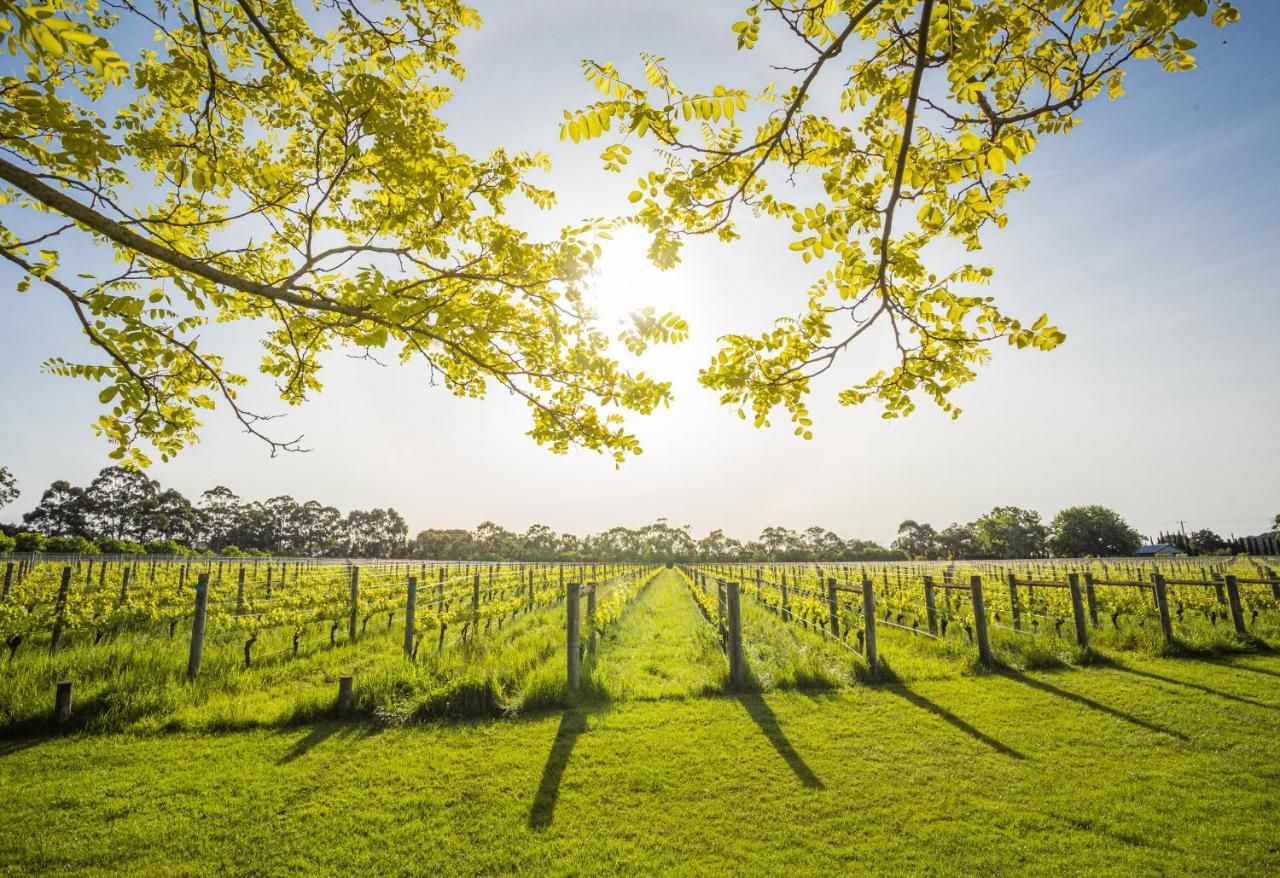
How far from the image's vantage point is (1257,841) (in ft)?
11.4

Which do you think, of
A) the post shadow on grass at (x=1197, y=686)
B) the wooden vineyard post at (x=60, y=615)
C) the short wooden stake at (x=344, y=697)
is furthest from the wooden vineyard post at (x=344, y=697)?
the post shadow on grass at (x=1197, y=686)

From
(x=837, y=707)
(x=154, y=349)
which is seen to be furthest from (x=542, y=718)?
(x=154, y=349)

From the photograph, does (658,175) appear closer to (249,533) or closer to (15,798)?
(15,798)

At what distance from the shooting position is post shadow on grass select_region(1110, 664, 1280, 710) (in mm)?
6000

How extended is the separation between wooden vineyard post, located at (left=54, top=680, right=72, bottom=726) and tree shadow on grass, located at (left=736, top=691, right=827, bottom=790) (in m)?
7.71

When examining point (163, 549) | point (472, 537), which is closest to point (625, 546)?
point (472, 537)

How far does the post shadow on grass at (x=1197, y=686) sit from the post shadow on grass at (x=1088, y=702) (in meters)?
1.59

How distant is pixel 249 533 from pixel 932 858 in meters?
100

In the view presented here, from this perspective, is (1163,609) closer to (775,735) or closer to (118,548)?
(775,735)

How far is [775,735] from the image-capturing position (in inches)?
214

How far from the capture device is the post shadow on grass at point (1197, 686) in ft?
19.7

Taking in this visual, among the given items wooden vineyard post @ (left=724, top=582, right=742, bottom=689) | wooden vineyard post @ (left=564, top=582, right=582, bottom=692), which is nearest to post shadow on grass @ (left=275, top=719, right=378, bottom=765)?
wooden vineyard post @ (left=564, top=582, right=582, bottom=692)

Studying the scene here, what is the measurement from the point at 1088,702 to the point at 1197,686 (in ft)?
6.47

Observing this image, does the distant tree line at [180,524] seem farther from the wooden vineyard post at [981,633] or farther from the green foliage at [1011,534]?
the green foliage at [1011,534]
